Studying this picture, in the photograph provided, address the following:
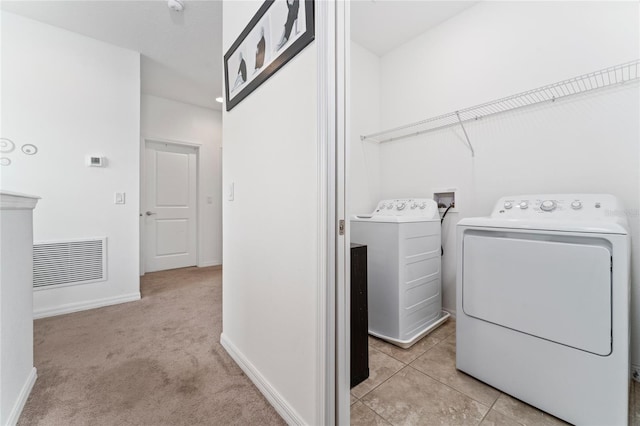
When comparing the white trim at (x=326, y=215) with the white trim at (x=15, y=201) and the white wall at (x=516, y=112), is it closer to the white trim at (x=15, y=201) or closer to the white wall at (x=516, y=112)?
the white trim at (x=15, y=201)

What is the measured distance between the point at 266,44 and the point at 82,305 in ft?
9.29

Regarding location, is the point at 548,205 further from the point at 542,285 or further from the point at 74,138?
the point at 74,138

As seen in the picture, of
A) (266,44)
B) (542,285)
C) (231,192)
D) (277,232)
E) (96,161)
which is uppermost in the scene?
(266,44)

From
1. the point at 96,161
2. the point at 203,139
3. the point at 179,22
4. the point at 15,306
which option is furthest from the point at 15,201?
the point at 203,139

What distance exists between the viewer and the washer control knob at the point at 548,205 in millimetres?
1451

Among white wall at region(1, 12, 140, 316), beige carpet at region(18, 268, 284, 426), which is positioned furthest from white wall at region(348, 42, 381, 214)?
white wall at region(1, 12, 140, 316)

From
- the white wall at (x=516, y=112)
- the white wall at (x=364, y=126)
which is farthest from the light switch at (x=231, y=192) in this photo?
the white wall at (x=516, y=112)

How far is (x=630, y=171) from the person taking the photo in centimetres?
141

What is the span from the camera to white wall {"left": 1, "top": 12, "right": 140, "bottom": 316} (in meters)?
2.18

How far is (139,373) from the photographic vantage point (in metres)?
1.46

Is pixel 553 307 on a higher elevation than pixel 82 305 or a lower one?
higher

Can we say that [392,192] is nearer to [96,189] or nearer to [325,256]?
[325,256]

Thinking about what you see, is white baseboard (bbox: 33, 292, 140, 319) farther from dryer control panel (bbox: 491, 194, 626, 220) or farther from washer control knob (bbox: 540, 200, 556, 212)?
washer control knob (bbox: 540, 200, 556, 212)

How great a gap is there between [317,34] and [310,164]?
18.4 inches
